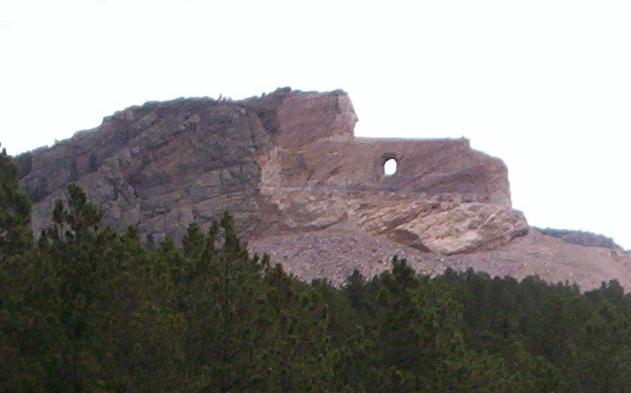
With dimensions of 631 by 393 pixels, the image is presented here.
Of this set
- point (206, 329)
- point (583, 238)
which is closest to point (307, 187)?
point (583, 238)

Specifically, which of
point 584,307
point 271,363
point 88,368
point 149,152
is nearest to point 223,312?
point 271,363

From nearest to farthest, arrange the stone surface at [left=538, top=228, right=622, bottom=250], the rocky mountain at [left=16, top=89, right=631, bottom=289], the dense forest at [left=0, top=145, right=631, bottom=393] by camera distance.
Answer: the dense forest at [left=0, top=145, right=631, bottom=393]
the rocky mountain at [left=16, top=89, right=631, bottom=289]
the stone surface at [left=538, top=228, right=622, bottom=250]

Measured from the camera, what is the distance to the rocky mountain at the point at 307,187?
250 ft

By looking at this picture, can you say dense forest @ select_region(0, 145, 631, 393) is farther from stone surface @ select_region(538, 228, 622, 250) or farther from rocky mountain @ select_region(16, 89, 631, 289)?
stone surface @ select_region(538, 228, 622, 250)

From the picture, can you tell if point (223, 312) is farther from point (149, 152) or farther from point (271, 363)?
point (149, 152)

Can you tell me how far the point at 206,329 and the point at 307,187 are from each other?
53885mm

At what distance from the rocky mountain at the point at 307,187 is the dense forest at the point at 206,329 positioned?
126 feet

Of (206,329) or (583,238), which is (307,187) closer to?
(583,238)

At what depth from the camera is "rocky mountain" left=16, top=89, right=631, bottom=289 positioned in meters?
76.2

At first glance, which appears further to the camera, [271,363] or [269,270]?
[269,270]

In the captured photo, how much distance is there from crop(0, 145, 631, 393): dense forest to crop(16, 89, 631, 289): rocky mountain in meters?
38.5

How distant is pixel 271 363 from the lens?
26.6 m

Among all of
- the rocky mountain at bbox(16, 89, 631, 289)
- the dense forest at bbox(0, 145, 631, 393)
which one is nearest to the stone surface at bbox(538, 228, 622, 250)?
the rocky mountain at bbox(16, 89, 631, 289)

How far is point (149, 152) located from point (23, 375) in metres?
61.4
